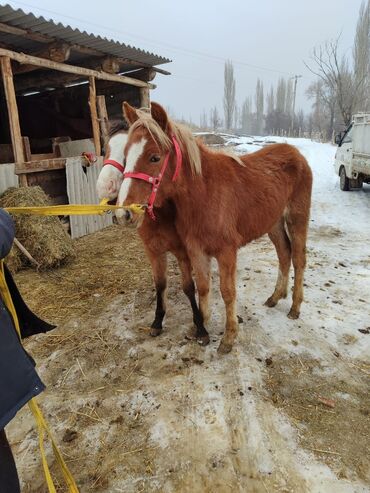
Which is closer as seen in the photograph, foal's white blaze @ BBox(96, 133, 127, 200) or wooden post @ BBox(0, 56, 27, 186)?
foal's white blaze @ BBox(96, 133, 127, 200)

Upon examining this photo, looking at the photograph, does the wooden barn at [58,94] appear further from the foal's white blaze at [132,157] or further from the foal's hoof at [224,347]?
the foal's hoof at [224,347]

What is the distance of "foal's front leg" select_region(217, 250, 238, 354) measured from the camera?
2891mm

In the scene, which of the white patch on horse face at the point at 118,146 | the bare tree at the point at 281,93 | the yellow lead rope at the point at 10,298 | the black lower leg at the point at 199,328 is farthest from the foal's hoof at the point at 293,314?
the bare tree at the point at 281,93

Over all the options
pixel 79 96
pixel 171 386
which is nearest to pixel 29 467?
pixel 171 386

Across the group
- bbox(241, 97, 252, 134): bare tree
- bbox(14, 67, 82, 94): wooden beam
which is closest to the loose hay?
bbox(14, 67, 82, 94): wooden beam

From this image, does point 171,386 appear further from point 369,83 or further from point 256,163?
point 369,83

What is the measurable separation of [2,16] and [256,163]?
4.15 meters

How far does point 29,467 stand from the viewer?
6.64 feet

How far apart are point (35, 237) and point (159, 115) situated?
3377 millimetres

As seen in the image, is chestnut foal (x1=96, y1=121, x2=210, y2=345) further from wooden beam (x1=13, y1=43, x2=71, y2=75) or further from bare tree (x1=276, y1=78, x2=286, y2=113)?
bare tree (x1=276, y1=78, x2=286, y2=113)

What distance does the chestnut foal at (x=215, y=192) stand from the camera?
2406 mm

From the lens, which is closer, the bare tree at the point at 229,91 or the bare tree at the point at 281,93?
the bare tree at the point at 229,91

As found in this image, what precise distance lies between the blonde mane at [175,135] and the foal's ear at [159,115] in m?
0.04

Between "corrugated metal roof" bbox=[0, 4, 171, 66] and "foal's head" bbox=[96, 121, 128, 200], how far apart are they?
127 inches
